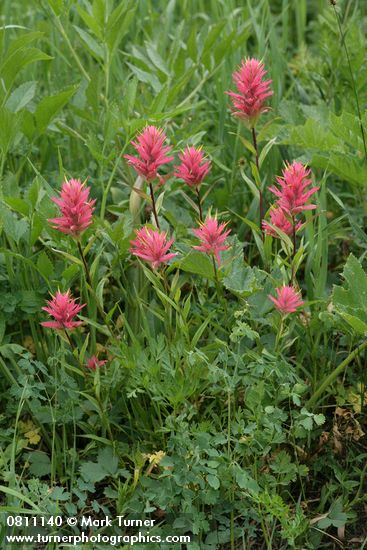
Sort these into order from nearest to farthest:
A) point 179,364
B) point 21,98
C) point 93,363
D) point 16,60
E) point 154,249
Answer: point 154,249 → point 179,364 → point 93,363 → point 16,60 → point 21,98

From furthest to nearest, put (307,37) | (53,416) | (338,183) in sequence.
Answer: (307,37) < (338,183) < (53,416)

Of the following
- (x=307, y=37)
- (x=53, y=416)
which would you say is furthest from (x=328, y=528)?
(x=307, y=37)

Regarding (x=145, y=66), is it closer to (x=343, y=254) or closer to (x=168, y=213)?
(x=168, y=213)

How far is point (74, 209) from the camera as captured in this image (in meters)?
2.05

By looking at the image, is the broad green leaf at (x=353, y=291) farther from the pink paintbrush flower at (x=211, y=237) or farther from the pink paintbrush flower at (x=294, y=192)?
the pink paintbrush flower at (x=211, y=237)

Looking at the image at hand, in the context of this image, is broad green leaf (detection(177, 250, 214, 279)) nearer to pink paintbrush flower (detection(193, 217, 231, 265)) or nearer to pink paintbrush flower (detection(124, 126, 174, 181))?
pink paintbrush flower (detection(193, 217, 231, 265))

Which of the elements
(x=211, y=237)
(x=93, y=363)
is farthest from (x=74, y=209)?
(x=93, y=363)

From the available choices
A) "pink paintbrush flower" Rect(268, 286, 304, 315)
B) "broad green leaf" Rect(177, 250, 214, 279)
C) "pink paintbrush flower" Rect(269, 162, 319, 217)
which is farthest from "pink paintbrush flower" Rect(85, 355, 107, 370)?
"pink paintbrush flower" Rect(269, 162, 319, 217)

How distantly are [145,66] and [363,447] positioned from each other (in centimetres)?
147

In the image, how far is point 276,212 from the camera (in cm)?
223

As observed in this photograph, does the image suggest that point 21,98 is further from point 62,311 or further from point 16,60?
point 62,311

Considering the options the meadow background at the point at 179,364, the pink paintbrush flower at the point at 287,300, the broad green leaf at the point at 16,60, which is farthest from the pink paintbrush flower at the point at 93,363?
the broad green leaf at the point at 16,60

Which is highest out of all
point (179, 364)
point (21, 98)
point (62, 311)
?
point (21, 98)

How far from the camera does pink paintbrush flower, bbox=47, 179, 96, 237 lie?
2045mm
